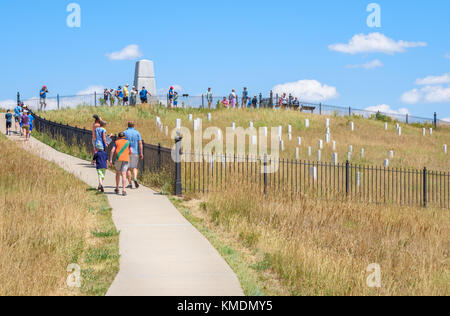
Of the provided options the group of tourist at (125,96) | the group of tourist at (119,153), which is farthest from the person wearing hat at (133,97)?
the group of tourist at (119,153)

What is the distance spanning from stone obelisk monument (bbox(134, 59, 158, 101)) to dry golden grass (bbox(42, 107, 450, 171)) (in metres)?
5.48

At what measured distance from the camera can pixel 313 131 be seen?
36.9m

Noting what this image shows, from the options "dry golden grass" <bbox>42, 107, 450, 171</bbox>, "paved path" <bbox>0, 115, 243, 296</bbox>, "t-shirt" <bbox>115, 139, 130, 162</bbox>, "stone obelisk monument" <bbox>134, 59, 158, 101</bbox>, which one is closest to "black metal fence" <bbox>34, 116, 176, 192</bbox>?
"t-shirt" <bbox>115, 139, 130, 162</bbox>

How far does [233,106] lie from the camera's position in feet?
145

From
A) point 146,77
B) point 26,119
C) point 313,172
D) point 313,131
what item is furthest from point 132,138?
point 146,77

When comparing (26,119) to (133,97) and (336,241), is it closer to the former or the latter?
(133,97)

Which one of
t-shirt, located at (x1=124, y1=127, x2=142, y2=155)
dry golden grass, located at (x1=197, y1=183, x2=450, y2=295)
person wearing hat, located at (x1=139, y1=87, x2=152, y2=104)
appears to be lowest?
dry golden grass, located at (x1=197, y1=183, x2=450, y2=295)

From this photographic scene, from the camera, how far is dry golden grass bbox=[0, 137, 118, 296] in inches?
279

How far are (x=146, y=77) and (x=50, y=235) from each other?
36.6 meters

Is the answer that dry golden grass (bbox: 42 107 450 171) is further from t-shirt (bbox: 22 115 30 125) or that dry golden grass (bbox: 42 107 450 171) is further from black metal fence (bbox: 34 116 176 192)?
t-shirt (bbox: 22 115 30 125)

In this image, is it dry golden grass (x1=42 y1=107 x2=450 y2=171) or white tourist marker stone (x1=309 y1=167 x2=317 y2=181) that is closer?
white tourist marker stone (x1=309 y1=167 x2=317 y2=181)

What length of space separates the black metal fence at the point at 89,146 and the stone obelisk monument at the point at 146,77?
42.9ft

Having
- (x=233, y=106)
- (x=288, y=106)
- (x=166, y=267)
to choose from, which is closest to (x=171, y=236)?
(x=166, y=267)
